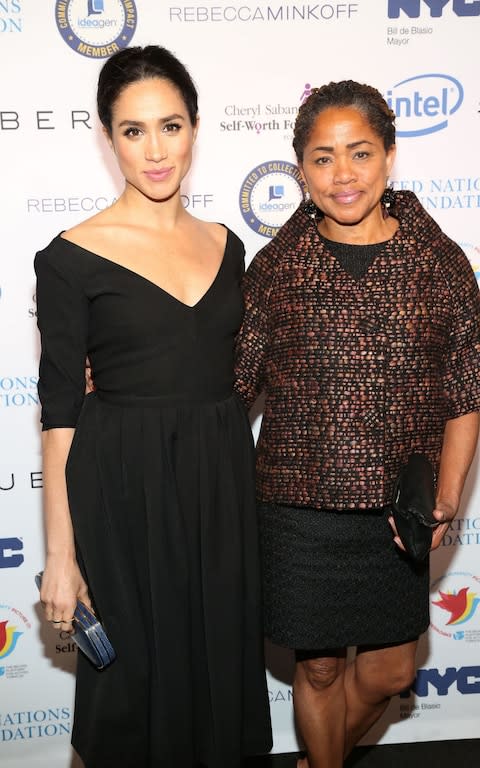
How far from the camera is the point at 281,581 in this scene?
6.43ft

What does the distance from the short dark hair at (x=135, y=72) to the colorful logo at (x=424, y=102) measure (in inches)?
37.5

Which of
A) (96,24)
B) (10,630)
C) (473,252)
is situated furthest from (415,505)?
(96,24)

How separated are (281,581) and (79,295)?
2.59 feet

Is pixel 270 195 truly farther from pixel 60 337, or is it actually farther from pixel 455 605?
pixel 455 605

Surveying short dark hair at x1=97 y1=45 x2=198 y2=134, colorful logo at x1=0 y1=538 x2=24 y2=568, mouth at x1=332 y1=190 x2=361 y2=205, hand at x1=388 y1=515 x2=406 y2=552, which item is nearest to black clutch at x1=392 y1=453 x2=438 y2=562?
hand at x1=388 y1=515 x2=406 y2=552

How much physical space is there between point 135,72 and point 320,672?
1.41 meters

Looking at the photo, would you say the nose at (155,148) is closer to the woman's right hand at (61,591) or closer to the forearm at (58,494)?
the forearm at (58,494)

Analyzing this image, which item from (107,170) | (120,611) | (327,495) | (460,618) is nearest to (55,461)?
(120,611)

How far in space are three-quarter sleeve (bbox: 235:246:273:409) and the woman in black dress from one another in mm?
153

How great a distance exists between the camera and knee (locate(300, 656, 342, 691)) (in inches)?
81.4

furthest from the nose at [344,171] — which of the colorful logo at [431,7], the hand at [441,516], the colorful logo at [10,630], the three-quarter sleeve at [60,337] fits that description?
the colorful logo at [10,630]

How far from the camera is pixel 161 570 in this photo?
5.67 ft

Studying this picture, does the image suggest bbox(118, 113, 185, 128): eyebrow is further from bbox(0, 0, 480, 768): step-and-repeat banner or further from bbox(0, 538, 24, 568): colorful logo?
→ bbox(0, 538, 24, 568): colorful logo

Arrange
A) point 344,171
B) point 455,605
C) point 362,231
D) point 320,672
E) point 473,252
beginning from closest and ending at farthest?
1. point 344,171
2. point 362,231
3. point 320,672
4. point 473,252
5. point 455,605
